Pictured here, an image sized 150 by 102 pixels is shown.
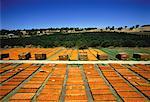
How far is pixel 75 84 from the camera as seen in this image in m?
13.7

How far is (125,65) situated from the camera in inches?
814

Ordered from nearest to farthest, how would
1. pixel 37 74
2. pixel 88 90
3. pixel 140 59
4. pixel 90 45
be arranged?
pixel 88 90
pixel 37 74
pixel 140 59
pixel 90 45

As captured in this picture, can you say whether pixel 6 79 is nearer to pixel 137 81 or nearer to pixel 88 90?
pixel 88 90

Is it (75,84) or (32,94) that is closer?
(32,94)

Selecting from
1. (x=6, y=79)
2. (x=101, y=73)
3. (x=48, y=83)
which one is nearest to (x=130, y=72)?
(x=101, y=73)

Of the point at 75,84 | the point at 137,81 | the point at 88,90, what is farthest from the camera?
the point at 137,81

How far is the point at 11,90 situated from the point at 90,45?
3575 cm

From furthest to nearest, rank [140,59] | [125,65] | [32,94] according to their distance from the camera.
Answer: [140,59] < [125,65] < [32,94]

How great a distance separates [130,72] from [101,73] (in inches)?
107

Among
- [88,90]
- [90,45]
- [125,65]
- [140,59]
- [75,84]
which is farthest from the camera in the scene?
[90,45]

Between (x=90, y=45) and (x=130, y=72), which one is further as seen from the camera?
(x=90, y=45)

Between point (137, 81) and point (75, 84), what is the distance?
15.8 feet

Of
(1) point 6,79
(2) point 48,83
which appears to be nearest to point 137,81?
(2) point 48,83

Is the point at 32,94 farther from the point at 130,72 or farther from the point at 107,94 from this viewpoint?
the point at 130,72
